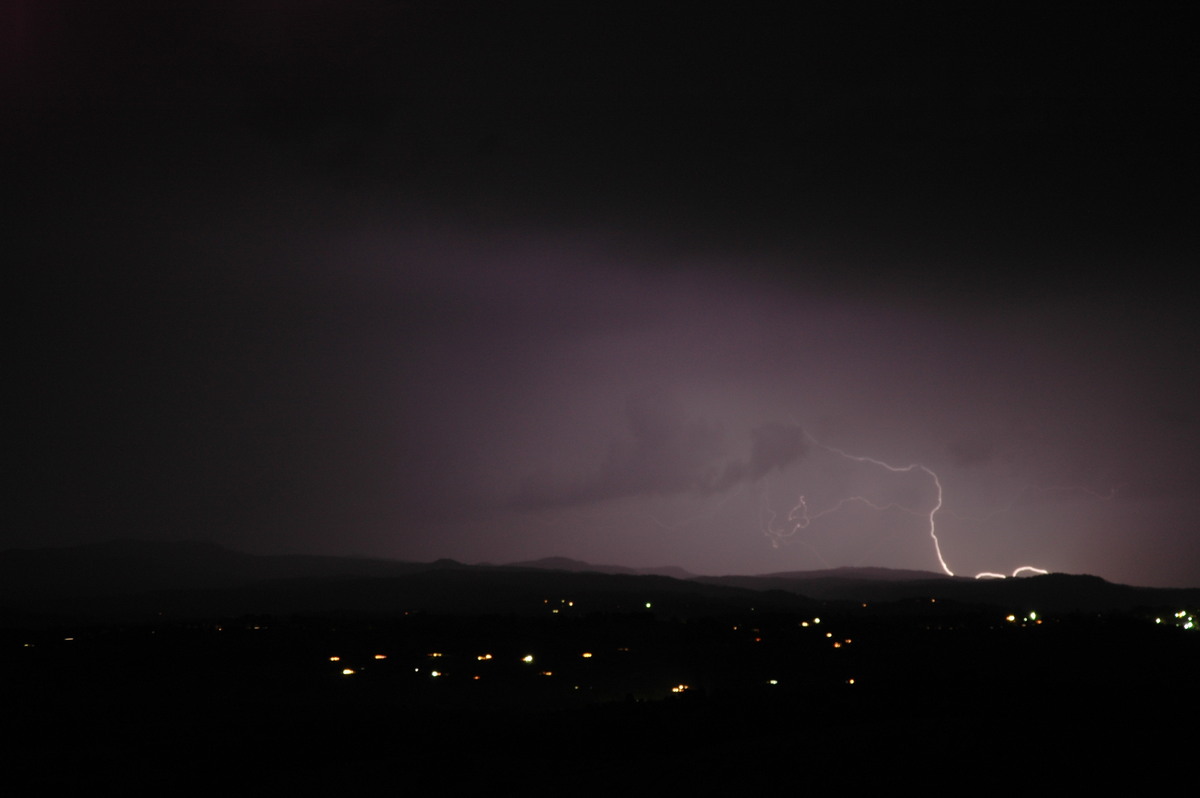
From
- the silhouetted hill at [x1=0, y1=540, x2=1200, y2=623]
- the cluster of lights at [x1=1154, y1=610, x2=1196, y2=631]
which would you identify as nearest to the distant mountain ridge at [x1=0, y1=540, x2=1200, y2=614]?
the silhouetted hill at [x1=0, y1=540, x2=1200, y2=623]

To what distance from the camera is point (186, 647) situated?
128ft

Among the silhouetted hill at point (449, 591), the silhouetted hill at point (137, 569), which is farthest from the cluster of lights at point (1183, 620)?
the silhouetted hill at point (137, 569)

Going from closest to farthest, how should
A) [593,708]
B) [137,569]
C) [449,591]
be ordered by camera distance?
[593,708] → [449,591] → [137,569]

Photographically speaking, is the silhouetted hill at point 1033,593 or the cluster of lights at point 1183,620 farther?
the silhouetted hill at point 1033,593

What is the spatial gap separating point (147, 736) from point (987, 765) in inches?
810

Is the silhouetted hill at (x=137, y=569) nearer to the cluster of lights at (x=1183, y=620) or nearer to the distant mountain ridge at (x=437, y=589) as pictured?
the distant mountain ridge at (x=437, y=589)

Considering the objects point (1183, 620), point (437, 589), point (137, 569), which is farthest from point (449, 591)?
point (137, 569)

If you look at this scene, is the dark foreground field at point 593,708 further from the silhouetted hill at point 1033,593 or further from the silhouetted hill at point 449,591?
the silhouetted hill at point 1033,593

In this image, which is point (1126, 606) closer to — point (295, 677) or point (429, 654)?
point (429, 654)

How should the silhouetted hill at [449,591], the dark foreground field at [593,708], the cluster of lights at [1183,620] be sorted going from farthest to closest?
the silhouetted hill at [449,591] < the cluster of lights at [1183,620] < the dark foreground field at [593,708]

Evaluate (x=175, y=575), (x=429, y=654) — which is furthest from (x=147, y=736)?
(x=175, y=575)

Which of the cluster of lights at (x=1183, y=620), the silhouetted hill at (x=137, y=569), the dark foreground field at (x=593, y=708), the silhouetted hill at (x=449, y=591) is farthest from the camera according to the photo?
the silhouetted hill at (x=137, y=569)

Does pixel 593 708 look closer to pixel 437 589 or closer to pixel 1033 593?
pixel 437 589

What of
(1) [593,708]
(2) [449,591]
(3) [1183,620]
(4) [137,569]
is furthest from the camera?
(4) [137,569]
